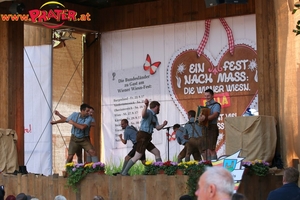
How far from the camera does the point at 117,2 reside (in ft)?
63.7

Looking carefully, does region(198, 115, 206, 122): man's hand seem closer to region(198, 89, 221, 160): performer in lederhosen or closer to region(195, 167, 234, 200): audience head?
region(198, 89, 221, 160): performer in lederhosen

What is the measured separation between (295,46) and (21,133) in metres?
7.12

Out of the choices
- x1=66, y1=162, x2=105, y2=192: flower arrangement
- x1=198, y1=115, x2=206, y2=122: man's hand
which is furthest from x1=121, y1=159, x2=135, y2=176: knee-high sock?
x1=198, y1=115, x2=206, y2=122: man's hand

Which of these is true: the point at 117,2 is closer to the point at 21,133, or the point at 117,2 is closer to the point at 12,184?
the point at 21,133

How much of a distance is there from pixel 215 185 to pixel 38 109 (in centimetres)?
1565

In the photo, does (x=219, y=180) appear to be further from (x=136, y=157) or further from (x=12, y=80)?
(x=12, y=80)

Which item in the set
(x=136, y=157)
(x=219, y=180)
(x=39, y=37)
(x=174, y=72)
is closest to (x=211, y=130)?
(x=136, y=157)

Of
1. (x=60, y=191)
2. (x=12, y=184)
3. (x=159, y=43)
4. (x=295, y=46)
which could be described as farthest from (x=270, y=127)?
(x=159, y=43)

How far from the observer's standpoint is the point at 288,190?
7.40 metres

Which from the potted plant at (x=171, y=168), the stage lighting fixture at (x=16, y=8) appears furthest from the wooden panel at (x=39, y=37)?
the potted plant at (x=171, y=168)

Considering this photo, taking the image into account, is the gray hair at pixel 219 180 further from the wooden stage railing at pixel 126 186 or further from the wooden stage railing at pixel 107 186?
the wooden stage railing at pixel 107 186

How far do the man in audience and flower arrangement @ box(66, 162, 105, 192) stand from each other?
5425mm

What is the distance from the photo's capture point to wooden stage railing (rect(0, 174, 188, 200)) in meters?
11.6

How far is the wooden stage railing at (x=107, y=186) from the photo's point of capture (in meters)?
11.6
